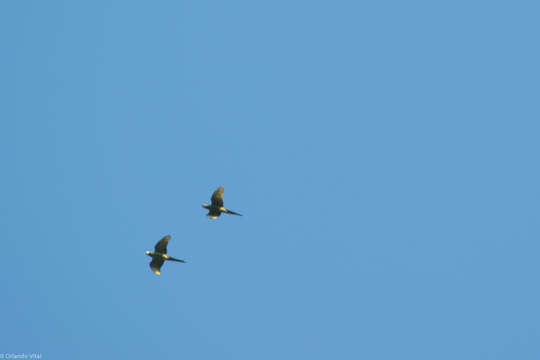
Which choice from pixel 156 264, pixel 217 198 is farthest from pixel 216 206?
pixel 156 264

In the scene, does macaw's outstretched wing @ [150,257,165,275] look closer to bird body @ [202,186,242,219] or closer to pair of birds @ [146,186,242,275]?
pair of birds @ [146,186,242,275]

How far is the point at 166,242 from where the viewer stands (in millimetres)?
84312

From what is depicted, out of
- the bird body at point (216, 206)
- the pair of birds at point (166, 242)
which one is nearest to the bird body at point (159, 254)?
the pair of birds at point (166, 242)

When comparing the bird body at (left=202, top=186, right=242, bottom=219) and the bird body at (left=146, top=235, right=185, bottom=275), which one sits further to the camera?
the bird body at (left=202, top=186, right=242, bottom=219)

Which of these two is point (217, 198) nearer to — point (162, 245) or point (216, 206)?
point (216, 206)

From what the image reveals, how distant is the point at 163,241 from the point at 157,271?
9.28 feet

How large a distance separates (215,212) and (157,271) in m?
7.76

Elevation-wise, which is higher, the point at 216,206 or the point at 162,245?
the point at 216,206

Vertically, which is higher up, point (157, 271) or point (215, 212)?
point (215, 212)

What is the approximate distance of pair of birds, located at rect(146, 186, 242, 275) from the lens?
3322 inches

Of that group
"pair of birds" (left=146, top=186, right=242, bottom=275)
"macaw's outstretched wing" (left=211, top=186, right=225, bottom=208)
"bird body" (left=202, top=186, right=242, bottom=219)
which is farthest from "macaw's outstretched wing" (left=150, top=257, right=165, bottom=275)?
"macaw's outstretched wing" (left=211, top=186, right=225, bottom=208)

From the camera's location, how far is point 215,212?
87.8 m

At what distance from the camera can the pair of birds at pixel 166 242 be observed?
277ft

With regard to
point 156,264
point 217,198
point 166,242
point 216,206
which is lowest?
point 156,264
